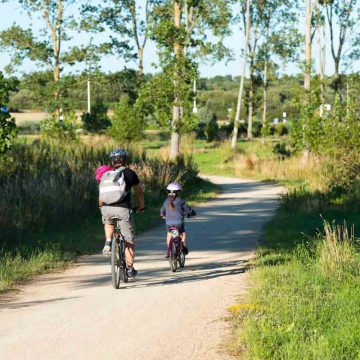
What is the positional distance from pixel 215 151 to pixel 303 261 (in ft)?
130

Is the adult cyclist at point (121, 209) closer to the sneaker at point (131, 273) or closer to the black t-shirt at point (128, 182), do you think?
the black t-shirt at point (128, 182)

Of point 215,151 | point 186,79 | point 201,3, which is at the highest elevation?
point 201,3

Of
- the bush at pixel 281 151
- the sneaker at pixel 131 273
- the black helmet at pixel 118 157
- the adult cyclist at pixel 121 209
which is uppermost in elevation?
the black helmet at pixel 118 157

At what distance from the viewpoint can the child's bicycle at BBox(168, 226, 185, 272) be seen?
11781mm

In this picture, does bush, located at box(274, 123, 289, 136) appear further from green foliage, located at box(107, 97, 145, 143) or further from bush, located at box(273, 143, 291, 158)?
green foliage, located at box(107, 97, 145, 143)

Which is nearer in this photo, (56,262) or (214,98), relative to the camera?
(56,262)

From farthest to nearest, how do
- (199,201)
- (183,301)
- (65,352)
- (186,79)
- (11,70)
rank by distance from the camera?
1. (11,70)
2. (186,79)
3. (199,201)
4. (183,301)
5. (65,352)

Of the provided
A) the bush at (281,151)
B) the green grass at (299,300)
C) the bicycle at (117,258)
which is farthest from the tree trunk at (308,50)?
the bicycle at (117,258)

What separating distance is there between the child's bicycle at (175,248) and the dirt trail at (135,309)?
0.59 feet

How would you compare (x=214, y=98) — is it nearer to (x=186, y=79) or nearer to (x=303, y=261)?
(x=186, y=79)

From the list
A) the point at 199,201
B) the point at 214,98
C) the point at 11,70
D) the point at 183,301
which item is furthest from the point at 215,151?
the point at 214,98

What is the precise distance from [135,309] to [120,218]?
1.75 m

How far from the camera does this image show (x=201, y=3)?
122ft

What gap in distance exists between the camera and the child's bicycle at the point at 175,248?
11.8m
